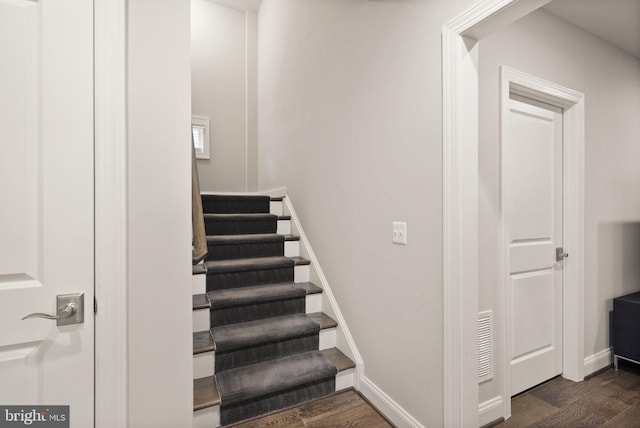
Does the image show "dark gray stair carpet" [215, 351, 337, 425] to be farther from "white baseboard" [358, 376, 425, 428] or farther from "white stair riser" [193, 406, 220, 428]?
"white baseboard" [358, 376, 425, 428]

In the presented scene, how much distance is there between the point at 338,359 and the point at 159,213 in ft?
5.07

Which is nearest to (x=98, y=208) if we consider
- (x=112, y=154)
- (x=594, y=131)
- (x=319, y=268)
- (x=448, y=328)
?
(x=112, y=154)

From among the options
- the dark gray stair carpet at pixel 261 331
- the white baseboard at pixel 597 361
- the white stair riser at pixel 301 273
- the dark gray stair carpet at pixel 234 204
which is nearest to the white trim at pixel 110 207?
the dark gray stair carpet at pixel 261 331

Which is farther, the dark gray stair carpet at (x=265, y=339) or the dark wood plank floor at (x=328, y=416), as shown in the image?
the dark gray stair carpet at (x=265, y=339)

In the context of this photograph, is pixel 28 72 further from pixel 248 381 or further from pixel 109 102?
pixel 248 381

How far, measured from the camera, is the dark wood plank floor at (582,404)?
187 cm

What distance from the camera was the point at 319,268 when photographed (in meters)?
2.61

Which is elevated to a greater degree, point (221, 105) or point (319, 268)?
point (221, 105)

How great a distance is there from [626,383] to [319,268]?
8.03ft

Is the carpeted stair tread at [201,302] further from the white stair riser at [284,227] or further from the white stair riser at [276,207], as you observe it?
the white stair riser at [276,207]

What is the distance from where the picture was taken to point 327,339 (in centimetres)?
226

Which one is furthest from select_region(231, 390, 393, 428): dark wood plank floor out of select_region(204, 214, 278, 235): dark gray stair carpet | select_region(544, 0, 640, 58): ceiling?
select_region(544, 0, 640, 58): ceiling

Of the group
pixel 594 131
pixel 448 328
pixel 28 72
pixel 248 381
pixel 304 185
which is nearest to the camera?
pixel 28 72

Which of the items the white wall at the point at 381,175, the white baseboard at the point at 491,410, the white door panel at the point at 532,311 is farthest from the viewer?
the white door panel at the point at 532,311
